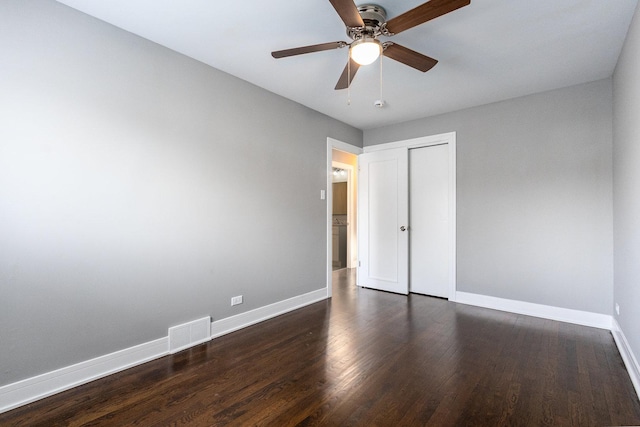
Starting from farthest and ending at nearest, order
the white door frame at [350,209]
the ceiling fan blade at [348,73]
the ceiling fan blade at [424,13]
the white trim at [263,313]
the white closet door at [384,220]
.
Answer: the white door frame at [350,209] < the white closet door at [384,220] < the white trim at [263,313] < the ceiling fan blade at [348,73] < the ceiling fan blade at [424,13]

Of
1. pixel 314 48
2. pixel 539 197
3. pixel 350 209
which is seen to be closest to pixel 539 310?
pixel 539 197

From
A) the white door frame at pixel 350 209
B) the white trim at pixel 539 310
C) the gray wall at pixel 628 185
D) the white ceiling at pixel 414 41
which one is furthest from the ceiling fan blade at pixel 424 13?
the white door frame at pixel 350 209

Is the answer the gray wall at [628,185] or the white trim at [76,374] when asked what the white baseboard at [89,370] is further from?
the gray wall at [628,185]

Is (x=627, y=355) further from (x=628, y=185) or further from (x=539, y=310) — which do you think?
(x=628, y=185)

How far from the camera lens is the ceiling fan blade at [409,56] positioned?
213 cm

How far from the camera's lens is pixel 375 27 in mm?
2045

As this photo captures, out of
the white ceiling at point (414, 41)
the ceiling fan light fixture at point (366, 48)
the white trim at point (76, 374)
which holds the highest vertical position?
the white ceiling at point (414, 41)

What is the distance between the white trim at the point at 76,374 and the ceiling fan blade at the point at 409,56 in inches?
118

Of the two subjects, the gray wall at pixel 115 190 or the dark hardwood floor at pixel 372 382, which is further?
the gray wall at pixel 115 190

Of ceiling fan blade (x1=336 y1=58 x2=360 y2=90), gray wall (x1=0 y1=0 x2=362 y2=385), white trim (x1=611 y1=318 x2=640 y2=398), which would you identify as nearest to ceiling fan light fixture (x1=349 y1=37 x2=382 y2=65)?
ceiling fan blade (x1=336 y1=58 x2=360 y2=90)

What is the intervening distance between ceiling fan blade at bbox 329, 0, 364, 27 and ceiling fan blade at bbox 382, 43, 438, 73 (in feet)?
1.23

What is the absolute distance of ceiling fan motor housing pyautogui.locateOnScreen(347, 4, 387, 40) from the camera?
79.4 inches

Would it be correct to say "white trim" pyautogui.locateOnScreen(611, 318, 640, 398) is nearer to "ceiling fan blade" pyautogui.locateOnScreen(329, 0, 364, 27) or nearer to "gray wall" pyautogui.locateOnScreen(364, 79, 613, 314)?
"gray wall" pyautogui.locateOnScreen(364, 79, 613, 314)

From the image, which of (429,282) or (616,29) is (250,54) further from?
(429,282)
